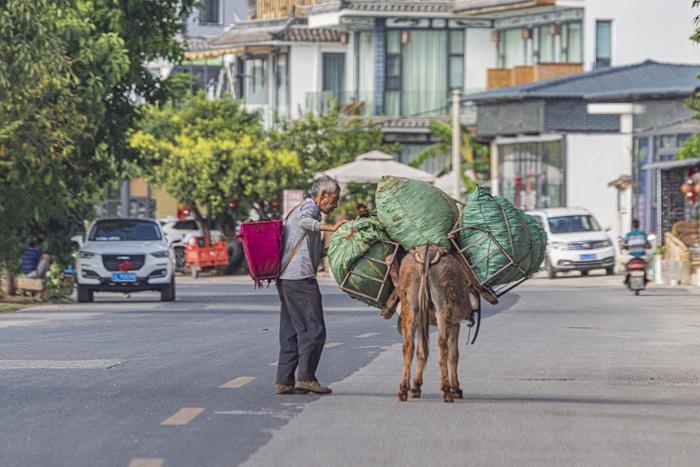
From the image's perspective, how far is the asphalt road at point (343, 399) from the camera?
11266 millimetres

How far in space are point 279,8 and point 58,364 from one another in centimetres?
6016

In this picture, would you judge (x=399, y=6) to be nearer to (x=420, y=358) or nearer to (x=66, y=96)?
(x=66, y=96)

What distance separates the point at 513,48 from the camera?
70.9 metres

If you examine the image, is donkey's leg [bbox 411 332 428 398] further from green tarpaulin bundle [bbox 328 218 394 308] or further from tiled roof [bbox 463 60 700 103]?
tiled roof [bbox 463 60 700 103]

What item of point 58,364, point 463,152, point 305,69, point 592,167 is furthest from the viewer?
point 305,69

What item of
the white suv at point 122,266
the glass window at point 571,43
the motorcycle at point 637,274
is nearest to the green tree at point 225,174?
the glass window at point 571,43

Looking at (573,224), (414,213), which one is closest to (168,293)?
(573,224)

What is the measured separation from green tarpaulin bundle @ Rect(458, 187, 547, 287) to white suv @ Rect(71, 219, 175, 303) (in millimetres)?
21405

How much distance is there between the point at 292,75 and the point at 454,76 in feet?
24.9

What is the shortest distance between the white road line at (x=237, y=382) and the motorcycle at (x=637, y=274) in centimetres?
2202

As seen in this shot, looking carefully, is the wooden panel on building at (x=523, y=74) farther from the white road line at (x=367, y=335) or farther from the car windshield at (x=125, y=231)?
the white road line at (x=367, y=335)

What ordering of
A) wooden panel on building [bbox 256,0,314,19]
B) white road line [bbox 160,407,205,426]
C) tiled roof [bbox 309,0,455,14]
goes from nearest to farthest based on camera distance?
white road line [bbox 160,407,205,426] < tiled roof [bbox 309,0,455,14] < wooden panel on building [bbox 256,0,314,19]

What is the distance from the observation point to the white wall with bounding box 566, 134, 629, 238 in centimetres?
6197

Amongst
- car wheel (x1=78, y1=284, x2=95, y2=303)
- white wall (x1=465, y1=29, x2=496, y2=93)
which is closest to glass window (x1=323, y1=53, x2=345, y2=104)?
white wall (x1=465, y1=29, x2=496, y2=93)
